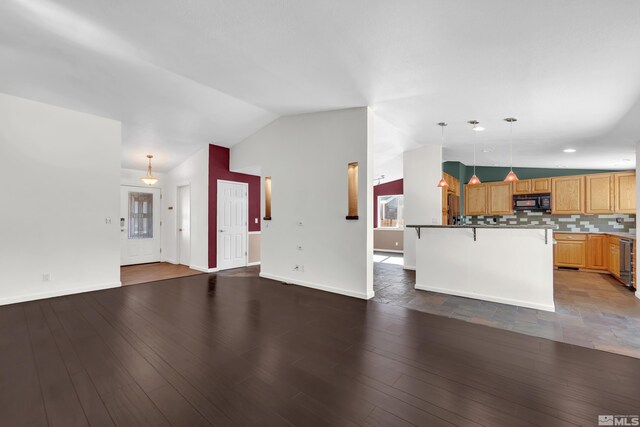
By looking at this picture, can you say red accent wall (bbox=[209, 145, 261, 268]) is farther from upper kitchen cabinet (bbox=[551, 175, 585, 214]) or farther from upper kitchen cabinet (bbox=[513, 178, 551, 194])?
upper kitchen cabinet (bbox=[551, 175, 585, 214])

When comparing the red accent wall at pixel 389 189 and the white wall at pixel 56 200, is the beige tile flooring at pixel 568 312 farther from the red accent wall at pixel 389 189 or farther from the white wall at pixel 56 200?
the red accent wall at pixel 389 189

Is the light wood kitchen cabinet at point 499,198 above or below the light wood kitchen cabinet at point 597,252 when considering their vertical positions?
above

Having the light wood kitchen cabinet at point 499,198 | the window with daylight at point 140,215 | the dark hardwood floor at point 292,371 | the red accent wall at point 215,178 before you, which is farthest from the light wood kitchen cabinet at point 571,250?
the window with daylight at point 140,215

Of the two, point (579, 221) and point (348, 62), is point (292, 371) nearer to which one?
point (348, 62)

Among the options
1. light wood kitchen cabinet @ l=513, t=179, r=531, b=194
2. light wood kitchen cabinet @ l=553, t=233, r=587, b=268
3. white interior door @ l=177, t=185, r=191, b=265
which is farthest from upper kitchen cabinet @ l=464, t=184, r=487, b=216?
white interior door @ l=177, t=185, r=191, b=265

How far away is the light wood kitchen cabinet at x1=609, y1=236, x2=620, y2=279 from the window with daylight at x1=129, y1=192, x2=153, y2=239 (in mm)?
10440

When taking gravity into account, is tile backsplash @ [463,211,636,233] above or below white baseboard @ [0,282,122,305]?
above

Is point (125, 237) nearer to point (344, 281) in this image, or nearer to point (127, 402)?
point (344, 281)

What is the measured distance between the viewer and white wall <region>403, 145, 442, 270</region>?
20.4 ft

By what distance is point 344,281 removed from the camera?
452cm

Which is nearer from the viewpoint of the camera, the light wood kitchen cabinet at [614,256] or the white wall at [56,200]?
the white wall at [56,200]

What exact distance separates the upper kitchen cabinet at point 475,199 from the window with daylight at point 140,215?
8.78 meters

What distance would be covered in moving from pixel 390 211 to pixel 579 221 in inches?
202

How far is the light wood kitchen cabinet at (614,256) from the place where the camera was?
5.29 m
